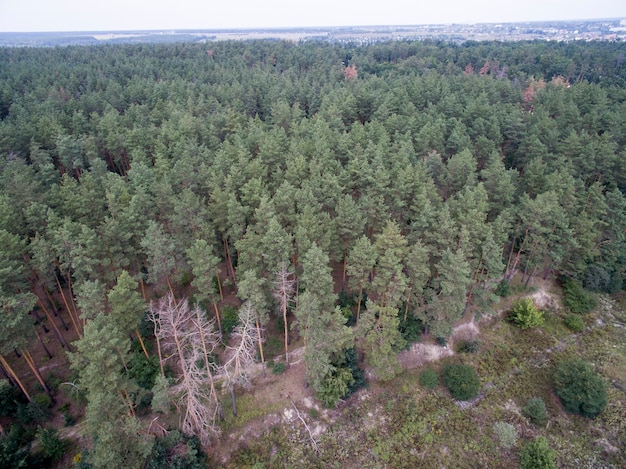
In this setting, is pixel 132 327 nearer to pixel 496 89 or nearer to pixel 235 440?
pixel 235 440

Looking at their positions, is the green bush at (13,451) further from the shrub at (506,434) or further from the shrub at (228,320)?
the shrub at (506,434)

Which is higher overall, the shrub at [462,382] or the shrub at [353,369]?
the shrub at [353,369]

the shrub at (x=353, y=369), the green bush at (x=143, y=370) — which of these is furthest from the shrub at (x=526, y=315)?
the green bush at (x=143, y=370)

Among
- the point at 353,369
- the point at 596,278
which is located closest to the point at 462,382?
the point at 353,369

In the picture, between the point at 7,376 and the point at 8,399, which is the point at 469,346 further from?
the point at 7,376

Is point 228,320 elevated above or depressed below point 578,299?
above

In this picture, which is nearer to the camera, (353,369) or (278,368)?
(353,369)

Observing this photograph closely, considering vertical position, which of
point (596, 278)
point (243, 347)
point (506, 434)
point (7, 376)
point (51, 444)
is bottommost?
point (506, 434)
